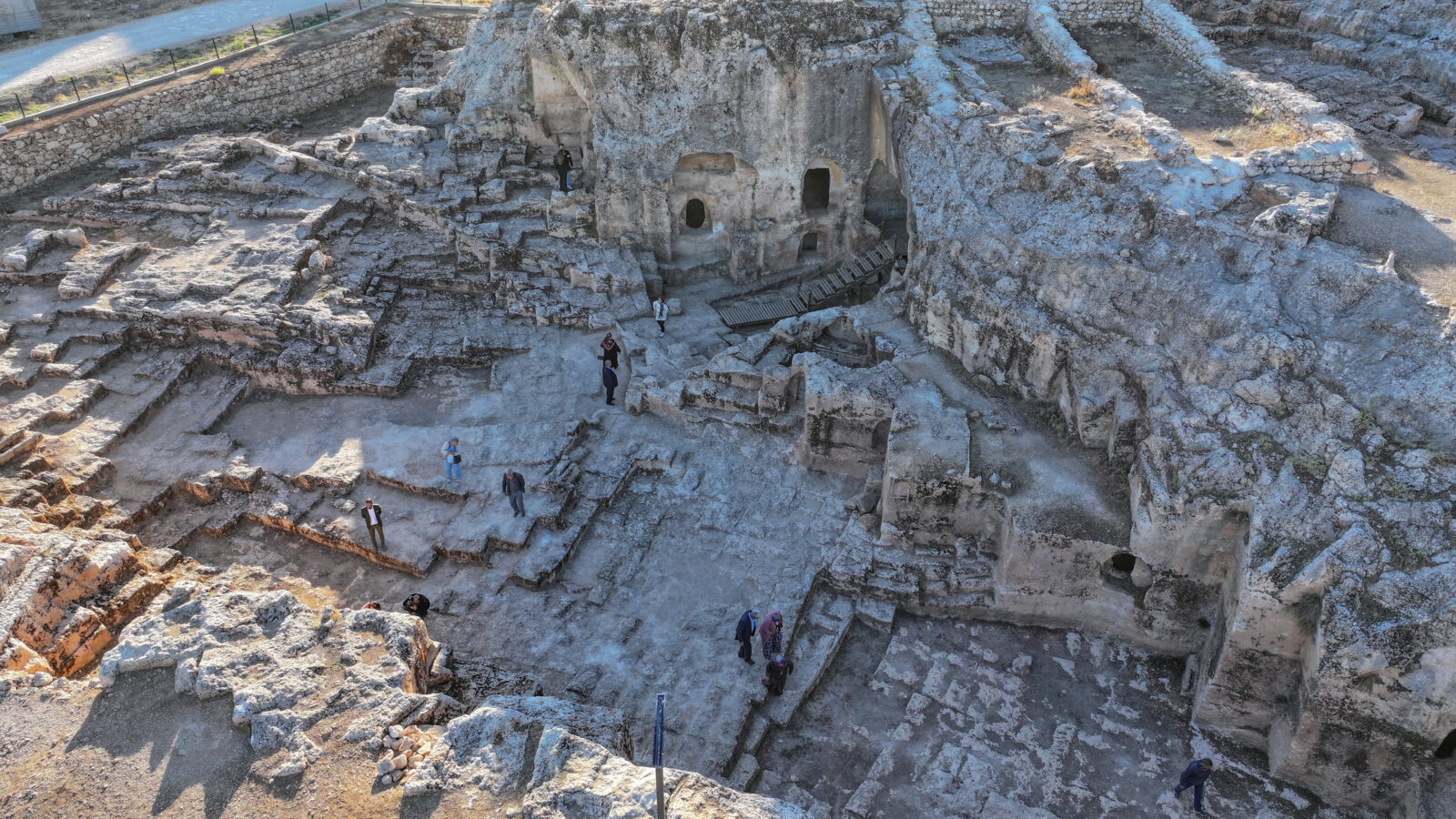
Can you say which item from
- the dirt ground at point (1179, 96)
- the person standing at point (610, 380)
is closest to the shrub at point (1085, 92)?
the dirt ground at point (1179, 96)

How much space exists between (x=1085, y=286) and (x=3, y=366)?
1667 cm

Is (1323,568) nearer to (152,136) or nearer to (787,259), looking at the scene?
(787,259)

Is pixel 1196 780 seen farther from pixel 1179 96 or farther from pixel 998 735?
pixel 1179 96

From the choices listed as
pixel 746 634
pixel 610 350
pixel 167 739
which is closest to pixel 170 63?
pixel 610 350

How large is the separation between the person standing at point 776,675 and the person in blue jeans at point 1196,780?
14.3 ft

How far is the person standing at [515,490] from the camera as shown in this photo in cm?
1345

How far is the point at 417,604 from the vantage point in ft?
40.1

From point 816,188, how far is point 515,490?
32.1ft

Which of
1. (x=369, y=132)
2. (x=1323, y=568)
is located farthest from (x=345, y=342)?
(x=1323, y=568)

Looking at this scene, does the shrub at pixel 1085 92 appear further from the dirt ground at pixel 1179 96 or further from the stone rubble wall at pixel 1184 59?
the dirt ground at pixel 1179 96

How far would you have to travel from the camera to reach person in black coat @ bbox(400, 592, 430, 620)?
12.2m

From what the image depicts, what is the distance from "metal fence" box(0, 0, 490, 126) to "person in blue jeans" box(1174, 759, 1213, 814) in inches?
970

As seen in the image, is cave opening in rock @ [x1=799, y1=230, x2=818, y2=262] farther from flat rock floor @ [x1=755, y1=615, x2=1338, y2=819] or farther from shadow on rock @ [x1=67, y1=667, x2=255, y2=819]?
shadow on rock @ [x1=67, y1=667, x2=255, y2=819]

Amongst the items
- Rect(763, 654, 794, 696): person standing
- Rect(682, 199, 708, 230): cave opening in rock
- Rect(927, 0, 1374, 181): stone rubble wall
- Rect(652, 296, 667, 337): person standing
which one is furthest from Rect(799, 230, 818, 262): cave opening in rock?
Rect(763, 654, 794, 696): person standing
